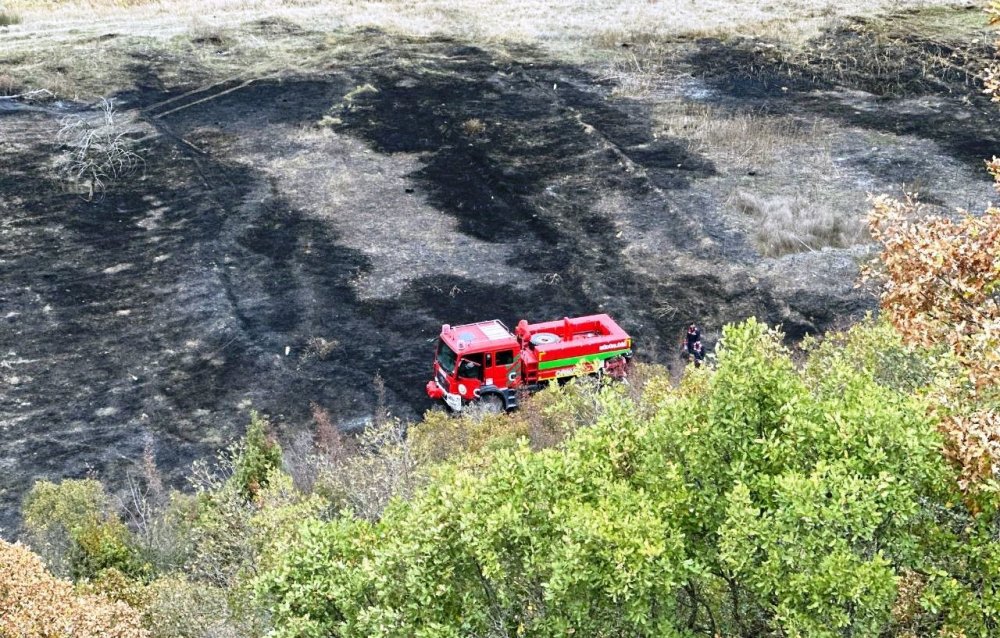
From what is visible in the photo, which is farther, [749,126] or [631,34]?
[631,34]

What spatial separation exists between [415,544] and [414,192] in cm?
2907

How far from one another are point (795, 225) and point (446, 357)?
14168 millimetres

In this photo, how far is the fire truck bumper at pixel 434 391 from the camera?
1024 inches

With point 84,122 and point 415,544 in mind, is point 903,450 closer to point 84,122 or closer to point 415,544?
point 415,544

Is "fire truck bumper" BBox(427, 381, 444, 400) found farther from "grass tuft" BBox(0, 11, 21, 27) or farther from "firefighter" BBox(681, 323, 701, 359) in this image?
"grass tuft" BBox(0, 11, 21, 27)

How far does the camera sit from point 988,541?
1010 cm

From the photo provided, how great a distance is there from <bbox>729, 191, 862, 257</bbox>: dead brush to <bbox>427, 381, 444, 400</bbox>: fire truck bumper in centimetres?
1243

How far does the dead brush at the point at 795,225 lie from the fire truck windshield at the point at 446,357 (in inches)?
473

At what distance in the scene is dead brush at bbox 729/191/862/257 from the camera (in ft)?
111

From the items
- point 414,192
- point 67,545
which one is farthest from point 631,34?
point 67,545

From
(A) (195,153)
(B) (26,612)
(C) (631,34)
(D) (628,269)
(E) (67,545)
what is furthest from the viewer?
(C) (631,34)

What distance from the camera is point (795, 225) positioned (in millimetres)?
34625

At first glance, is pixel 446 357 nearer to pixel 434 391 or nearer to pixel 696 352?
pixel 434 391

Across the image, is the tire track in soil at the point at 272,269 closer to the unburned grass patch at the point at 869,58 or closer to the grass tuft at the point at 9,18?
the unburned grass patch at the point at 869,58
